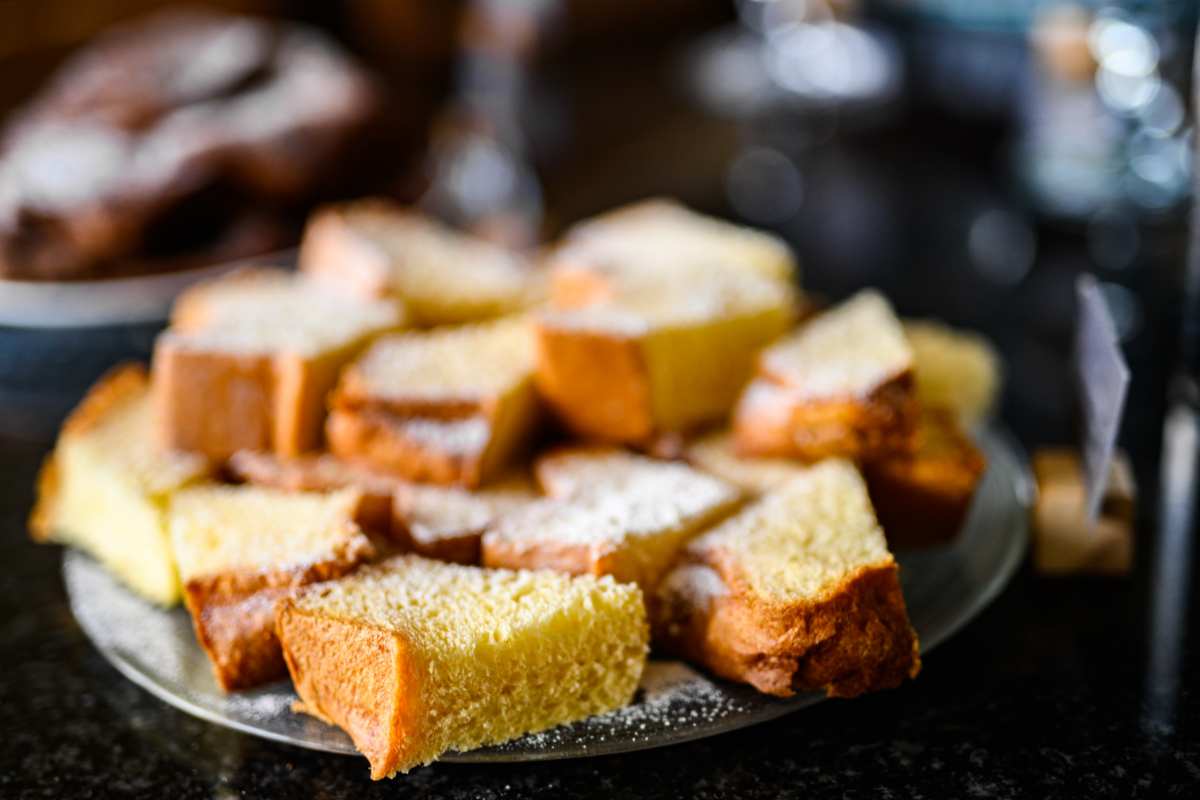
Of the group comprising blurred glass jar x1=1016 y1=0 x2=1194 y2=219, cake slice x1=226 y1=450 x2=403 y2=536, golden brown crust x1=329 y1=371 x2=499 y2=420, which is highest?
blurred glass jar x1=1016 y1=0 x2=1194 y2=219

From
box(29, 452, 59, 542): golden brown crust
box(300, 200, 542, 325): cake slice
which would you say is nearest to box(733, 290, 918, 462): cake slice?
box(300, 200, 542, 325): cake slice

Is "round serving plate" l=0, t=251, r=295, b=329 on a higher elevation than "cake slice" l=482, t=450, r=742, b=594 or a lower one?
lower

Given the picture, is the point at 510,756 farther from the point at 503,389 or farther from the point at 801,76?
the point at 801,76

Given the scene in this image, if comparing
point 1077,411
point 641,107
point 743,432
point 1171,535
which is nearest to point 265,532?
point 743,432

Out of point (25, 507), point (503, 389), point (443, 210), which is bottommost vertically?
point (25, 507)

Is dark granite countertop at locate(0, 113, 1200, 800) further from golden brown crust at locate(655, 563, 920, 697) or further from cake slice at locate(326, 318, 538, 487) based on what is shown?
cake slice at locate(326, 318, 538, 487)

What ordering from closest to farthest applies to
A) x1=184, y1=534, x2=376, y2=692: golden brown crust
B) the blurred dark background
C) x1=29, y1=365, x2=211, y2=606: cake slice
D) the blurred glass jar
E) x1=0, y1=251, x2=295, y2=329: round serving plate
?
x1=184, y1=534, x2=376, y2=692: golden brown crust → x1=29, y1=365, x2=211, y2=606: cake slice → x1=0, y1=251, x2=295, y2=329: round serving plate → the blurred dark background → the blurred glass jar

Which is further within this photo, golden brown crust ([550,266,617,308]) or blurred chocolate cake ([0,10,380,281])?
blurred chocolate cake ([0,10,380,281])
